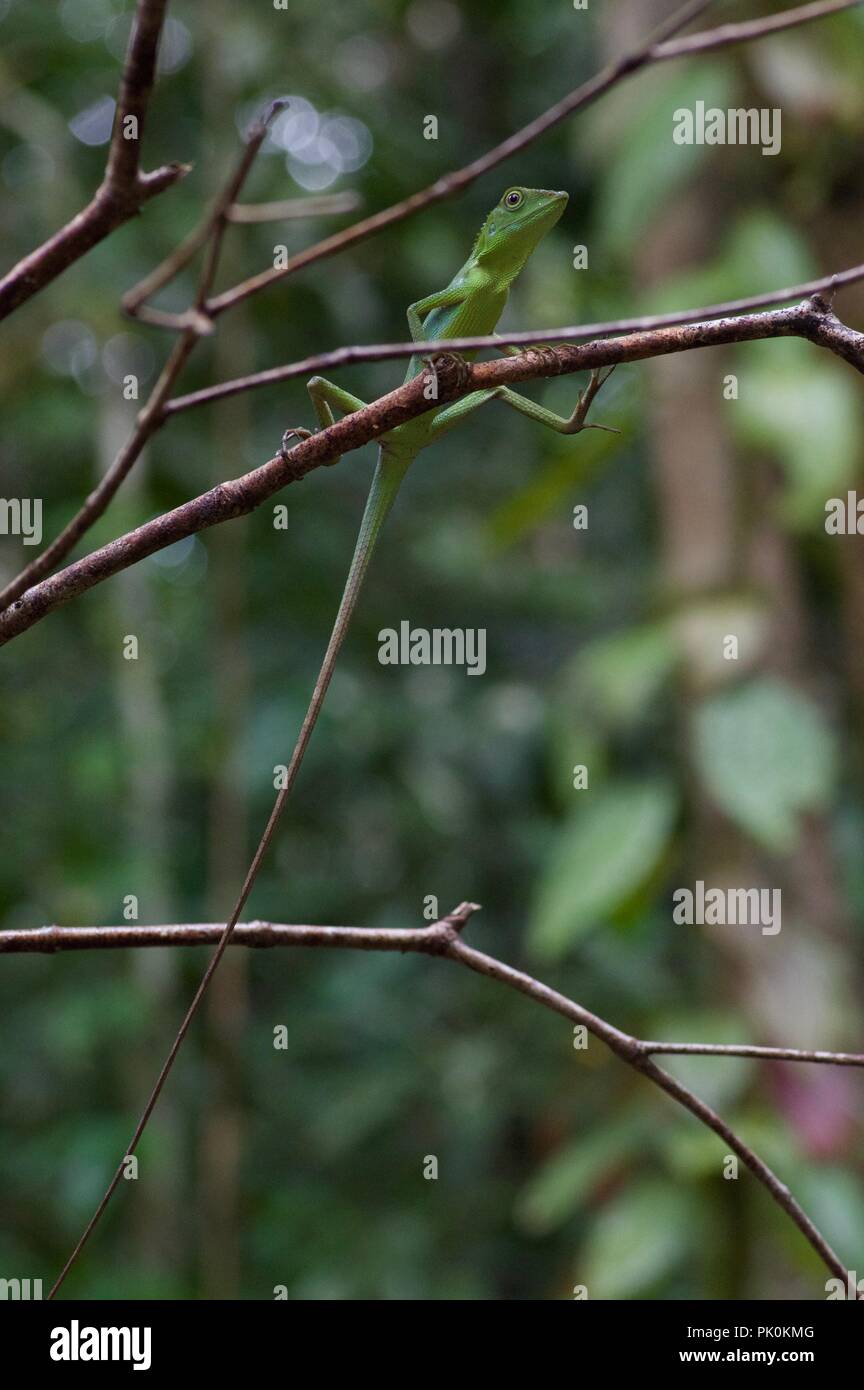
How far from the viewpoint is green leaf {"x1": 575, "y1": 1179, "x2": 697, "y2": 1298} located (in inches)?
96.7

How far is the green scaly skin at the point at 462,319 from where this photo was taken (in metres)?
1.19

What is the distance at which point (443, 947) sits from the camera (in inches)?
36.8

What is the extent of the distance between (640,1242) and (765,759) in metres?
0.94

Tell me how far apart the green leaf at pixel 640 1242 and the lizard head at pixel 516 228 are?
186 centimetres

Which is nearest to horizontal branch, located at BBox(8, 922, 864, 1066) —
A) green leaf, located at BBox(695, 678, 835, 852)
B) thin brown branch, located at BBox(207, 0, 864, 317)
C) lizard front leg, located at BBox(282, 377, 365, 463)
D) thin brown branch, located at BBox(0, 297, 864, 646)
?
thin brown branch, located at BBox(0, 297, 864, 646)

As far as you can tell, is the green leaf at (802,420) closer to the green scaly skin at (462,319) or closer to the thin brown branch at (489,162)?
the green scaly skin at (462,319)

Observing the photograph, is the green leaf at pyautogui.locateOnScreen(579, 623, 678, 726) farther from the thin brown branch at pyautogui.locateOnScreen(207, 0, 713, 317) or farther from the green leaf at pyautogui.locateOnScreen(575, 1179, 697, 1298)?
the thin brown branch at pyautogui.locateOnScreen(207, 0, 713, 317)

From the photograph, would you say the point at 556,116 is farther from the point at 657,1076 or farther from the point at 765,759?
the point at 765,759

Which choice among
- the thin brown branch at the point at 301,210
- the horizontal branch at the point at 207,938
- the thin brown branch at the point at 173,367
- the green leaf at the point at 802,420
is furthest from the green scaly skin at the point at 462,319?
the green leaf at the point at 802,420

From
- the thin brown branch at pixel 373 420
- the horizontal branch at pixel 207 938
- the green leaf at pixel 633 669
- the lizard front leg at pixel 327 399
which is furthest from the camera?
the green leaf at pixel 633 669

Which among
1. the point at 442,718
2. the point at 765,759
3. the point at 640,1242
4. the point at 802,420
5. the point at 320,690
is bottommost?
the point at 640,1242

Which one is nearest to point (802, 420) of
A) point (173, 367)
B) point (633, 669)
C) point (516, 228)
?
point (633, 669)

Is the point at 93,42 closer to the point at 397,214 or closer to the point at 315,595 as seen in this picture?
the point at 315,595

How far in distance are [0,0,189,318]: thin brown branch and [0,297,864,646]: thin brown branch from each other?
0.47 feet
